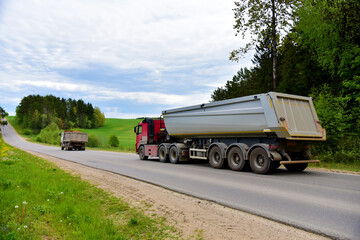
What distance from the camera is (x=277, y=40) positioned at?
20156mm

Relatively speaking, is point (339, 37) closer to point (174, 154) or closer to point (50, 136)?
point (174, 154)

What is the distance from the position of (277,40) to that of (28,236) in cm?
2010

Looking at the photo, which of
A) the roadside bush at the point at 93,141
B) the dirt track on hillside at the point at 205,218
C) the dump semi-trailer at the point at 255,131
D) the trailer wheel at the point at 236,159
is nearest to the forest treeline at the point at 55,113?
the roadside bush at the point at 93,141

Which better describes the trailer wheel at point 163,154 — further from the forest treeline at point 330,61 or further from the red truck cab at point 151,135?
the forest treeline at point 330,61

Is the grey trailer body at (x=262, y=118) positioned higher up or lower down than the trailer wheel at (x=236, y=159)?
higher up

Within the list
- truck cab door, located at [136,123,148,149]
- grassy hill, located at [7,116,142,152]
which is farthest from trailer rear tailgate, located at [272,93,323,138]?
grassy hill, located at [7,116,142,152]

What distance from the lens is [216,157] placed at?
12.5m

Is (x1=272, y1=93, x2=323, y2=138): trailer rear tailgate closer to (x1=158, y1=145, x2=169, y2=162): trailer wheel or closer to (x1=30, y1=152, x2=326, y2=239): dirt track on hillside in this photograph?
(x1=30, y1=152, x2=326, y2=239): dirt track on hillside

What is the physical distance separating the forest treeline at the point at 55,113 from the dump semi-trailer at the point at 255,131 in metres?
107

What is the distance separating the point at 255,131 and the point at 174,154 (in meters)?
5.92

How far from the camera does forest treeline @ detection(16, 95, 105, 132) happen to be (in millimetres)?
112312

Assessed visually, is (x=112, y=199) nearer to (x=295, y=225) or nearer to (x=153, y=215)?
(x=153, y=215)

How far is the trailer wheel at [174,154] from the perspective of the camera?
14891mm

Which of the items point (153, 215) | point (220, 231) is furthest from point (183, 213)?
point (220, 231)
